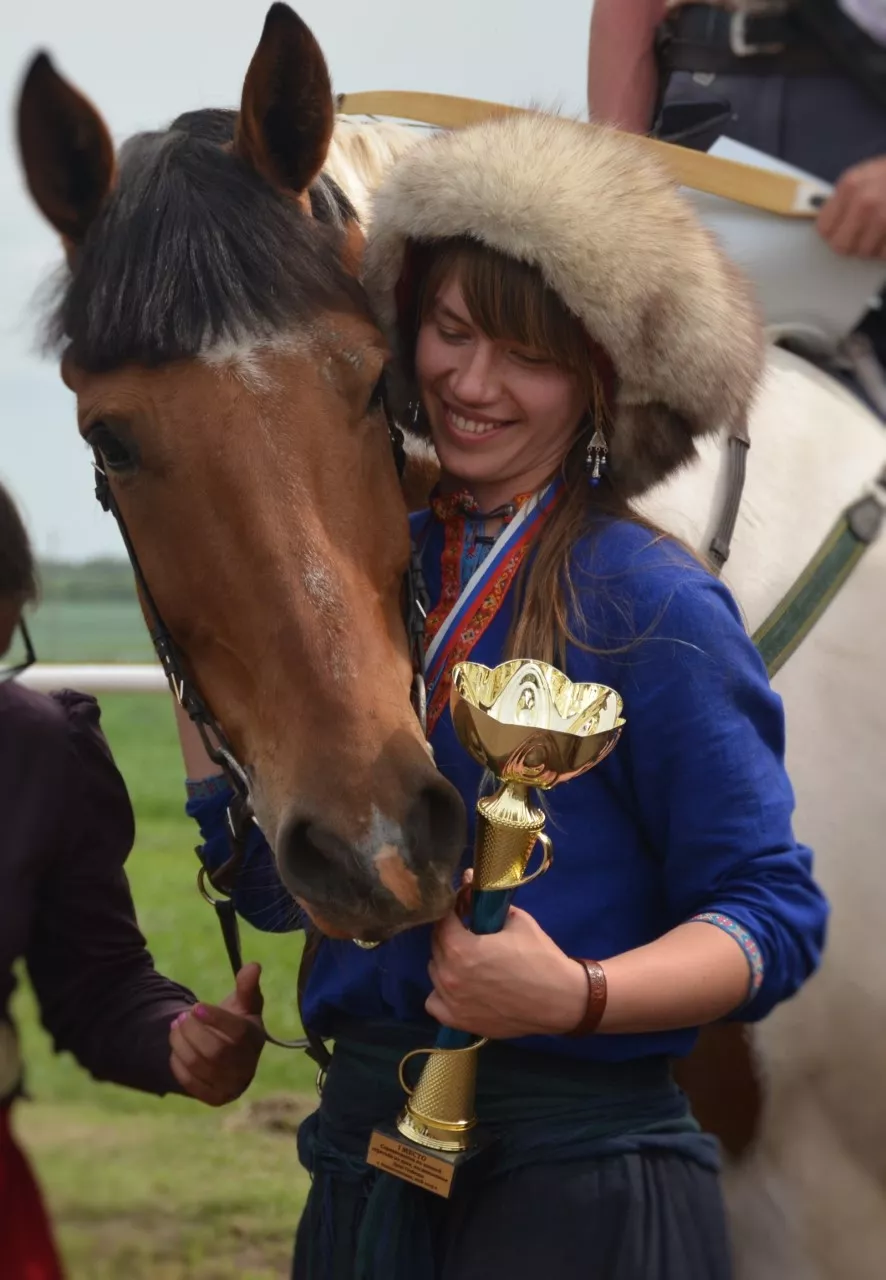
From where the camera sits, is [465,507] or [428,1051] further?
[465,507]

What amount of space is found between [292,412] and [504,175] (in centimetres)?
31

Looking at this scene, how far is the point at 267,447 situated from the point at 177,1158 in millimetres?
3387

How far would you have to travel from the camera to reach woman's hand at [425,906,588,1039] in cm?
115

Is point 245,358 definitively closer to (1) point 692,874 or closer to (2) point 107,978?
(1) point 692,874

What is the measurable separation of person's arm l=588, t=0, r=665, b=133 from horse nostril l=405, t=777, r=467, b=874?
1746mm

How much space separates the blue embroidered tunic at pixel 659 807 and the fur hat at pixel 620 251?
0.13 metres

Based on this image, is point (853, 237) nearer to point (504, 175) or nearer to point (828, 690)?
point (828, 690)

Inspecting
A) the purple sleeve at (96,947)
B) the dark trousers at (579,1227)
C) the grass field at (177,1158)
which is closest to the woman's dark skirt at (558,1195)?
the dark trousers at (579,1227)

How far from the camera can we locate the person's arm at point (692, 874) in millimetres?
1164

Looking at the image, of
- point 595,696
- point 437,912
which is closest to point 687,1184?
point 437,912

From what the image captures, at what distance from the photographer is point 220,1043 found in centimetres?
155

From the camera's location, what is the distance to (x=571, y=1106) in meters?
1.31

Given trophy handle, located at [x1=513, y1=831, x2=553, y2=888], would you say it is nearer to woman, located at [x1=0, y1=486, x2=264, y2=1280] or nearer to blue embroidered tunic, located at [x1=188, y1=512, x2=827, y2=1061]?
blue embroidered tunic, located at [x1=188, y1=512, x2=827, y2=1061]

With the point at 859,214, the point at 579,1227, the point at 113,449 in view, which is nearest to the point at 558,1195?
the point at 579,1227
